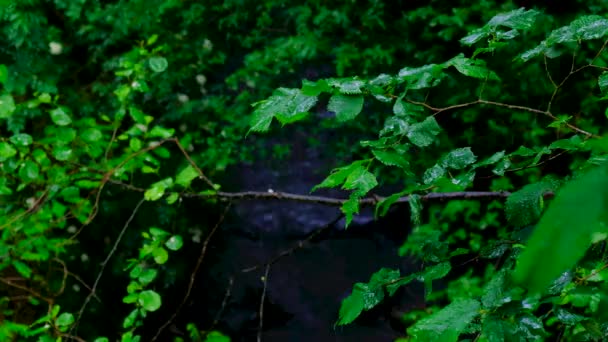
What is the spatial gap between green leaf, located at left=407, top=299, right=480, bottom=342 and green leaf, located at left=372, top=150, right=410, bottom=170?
402mm

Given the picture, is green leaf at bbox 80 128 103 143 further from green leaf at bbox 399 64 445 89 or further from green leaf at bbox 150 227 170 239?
green leaf at bbox 399 64 445 89

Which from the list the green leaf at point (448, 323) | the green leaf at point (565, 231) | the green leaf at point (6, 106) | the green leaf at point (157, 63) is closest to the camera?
the green leaf at point (565, 231)

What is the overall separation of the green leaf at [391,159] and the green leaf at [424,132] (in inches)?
3.2

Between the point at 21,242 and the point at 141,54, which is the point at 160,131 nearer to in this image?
the point at 141,54

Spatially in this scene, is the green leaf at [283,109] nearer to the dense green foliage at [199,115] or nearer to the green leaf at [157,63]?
the dense green foliage at [199,115]

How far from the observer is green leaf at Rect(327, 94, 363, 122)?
1.18 m

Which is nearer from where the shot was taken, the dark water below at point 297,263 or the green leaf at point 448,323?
the green leaf at point 448,323

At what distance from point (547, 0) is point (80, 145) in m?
3.70

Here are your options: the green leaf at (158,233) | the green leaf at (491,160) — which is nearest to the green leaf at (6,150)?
the green leaf at (158,233)

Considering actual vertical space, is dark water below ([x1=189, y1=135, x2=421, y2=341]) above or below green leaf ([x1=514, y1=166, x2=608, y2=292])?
below

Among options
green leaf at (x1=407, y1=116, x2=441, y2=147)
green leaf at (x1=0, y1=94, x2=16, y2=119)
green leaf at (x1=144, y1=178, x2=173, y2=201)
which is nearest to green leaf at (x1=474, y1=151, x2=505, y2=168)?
green leaf at (x1=407, y1=116, x2=441, y2=147)

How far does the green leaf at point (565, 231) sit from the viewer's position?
327mm

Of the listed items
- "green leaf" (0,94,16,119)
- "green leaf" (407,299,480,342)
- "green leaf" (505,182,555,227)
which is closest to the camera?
"green leaf" (407,299,480,342)

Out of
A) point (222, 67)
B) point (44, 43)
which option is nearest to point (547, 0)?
point (222, 67)
